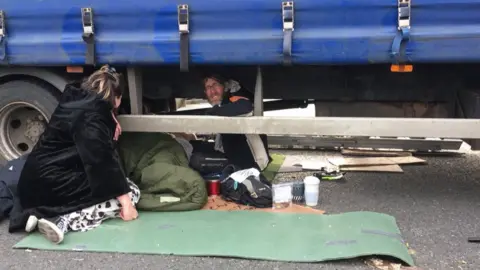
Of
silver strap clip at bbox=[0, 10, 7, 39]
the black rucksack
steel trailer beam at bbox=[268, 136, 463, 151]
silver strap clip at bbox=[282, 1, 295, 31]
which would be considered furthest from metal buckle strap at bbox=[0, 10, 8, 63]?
steel trailer beam at bbox=[268, 136, 463, 151]

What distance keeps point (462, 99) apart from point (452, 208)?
0.99 metres

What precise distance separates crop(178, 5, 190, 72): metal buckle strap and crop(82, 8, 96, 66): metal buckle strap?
78 cm

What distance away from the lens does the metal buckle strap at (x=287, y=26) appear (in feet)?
12.8

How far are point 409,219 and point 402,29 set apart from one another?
1525 millimetres

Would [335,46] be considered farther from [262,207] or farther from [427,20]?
[262,207]

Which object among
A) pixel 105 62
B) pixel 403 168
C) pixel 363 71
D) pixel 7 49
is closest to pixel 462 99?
pixel 363 71

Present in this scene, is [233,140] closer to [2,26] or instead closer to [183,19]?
[183,19]

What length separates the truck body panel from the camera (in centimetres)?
377

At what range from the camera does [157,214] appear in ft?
13.6

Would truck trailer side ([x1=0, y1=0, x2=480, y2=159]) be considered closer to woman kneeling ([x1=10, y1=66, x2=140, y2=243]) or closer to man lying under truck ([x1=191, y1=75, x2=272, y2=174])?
man lying under truck ([x1=191, y1=75, x2=272, y2=174])

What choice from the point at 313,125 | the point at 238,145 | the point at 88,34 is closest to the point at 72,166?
the point at 88,34

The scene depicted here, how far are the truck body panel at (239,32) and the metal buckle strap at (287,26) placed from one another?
5cm

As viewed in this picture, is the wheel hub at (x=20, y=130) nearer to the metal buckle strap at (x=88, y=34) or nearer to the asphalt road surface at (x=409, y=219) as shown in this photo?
the metal buckle strap at (x=88, y=34)

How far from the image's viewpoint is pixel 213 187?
4.57 metres
